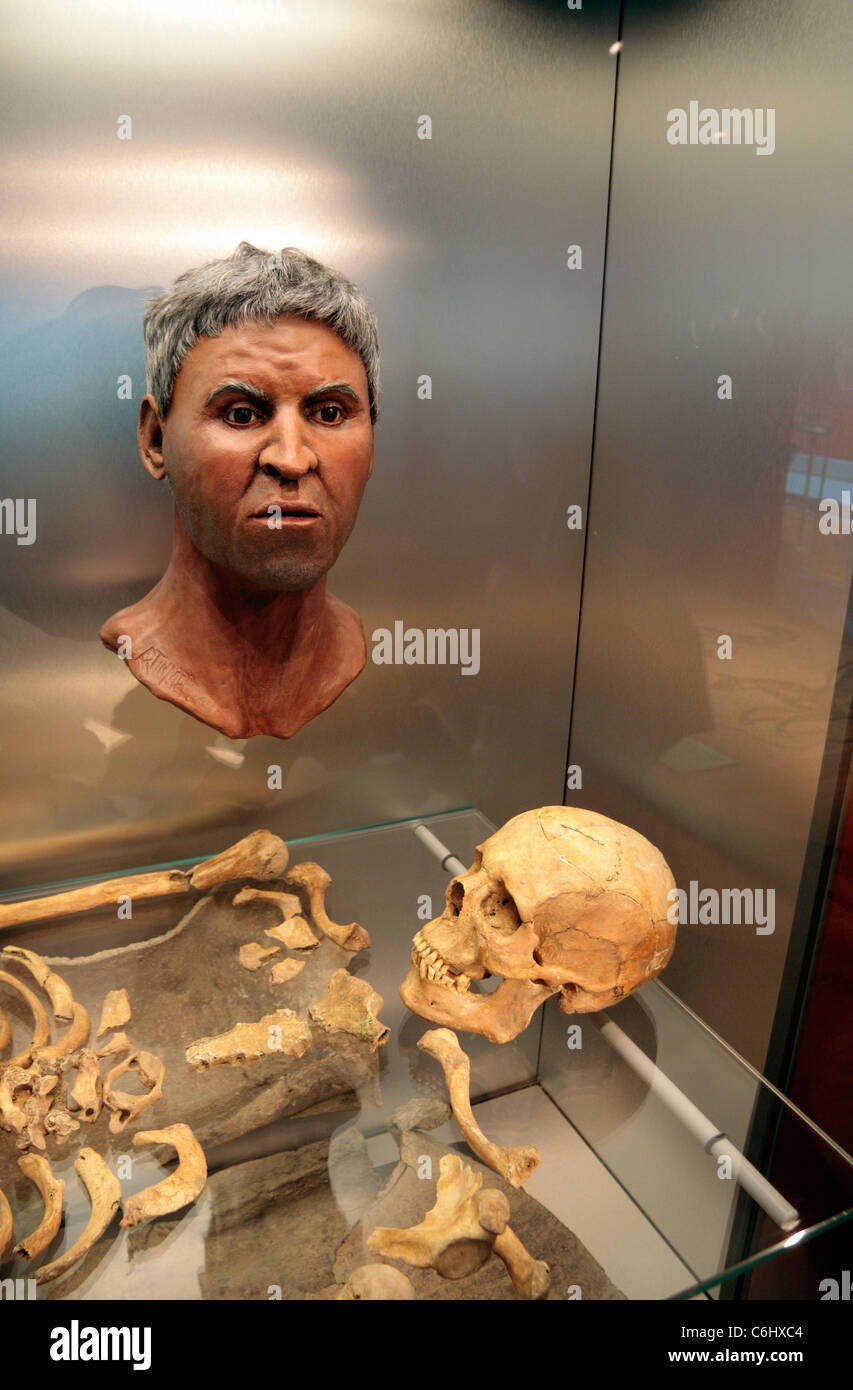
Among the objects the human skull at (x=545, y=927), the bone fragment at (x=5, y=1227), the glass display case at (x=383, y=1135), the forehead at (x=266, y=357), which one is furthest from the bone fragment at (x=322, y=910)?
the forehead at (x=266, y=357)

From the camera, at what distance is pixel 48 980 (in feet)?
5.30

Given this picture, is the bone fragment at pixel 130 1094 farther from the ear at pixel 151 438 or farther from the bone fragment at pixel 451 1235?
the ear at pixel 151 438

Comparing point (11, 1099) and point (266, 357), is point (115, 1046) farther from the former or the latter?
point (266, 357)

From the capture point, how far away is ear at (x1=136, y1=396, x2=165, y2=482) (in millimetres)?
1538

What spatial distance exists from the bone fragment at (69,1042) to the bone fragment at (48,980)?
2 centimetres

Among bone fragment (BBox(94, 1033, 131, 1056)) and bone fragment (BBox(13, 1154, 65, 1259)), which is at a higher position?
bone fragment (BBox(94, 1033, 131, 1056))

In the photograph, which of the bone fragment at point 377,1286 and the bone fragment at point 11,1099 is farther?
the bone fragment at point 11,1099

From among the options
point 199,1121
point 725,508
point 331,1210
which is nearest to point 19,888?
point 199,1121

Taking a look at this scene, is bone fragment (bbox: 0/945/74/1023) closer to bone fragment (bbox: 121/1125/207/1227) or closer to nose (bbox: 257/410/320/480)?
bone fragment (bbox: 121/1125/207/1227)

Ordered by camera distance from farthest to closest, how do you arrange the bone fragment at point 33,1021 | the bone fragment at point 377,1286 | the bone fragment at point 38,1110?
1. the bone fragment at point 33,1021
2. the bone fragment at point 38,1110
3. the bone fragment at point 377,1286

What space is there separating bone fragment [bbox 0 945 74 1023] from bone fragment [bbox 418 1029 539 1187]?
562mm

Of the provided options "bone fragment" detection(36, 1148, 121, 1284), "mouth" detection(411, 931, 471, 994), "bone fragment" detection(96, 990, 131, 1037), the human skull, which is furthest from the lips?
"bone fragment" detection(36, 1148, 121, 1284)

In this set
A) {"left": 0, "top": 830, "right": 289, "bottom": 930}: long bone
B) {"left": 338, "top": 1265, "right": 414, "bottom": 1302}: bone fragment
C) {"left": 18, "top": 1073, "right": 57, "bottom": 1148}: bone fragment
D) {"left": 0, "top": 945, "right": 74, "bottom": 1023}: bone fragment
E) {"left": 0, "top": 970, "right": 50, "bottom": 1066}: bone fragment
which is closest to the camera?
{"left": 338, "top": 1265, "right": 414, "bottom": 1302}: bone fragment

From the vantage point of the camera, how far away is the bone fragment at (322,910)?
173 cm
